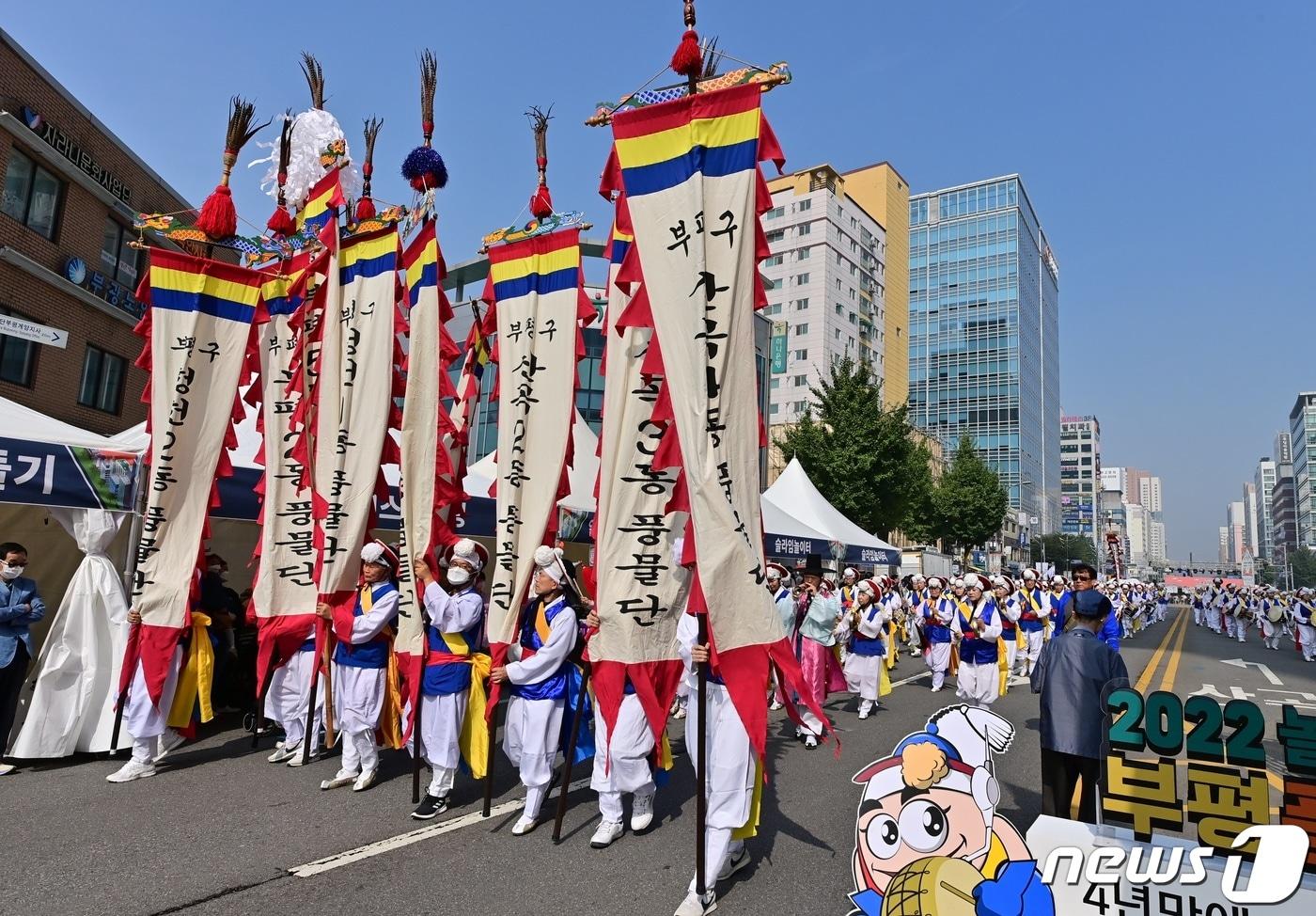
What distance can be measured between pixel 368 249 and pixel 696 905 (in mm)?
5951

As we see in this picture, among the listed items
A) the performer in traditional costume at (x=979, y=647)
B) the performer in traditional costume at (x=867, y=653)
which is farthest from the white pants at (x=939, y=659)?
the performer in traditional costume at (x=867, y=653)

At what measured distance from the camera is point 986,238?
271ft

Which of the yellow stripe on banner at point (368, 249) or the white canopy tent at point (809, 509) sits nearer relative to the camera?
the yellow stripe on banner at point (368, 249)

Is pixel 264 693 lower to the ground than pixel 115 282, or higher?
lower

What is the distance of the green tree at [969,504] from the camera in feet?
126

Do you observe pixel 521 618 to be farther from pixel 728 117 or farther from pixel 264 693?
pixel 728 117

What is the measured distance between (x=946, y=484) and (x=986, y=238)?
54196mm

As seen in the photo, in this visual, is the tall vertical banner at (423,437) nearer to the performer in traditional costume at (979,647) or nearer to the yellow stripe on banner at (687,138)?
the yellow stripe on banner at (687,138)

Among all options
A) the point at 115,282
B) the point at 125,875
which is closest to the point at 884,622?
the point at 125,875

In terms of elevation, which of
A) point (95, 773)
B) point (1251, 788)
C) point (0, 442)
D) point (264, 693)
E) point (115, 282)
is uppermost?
point (115, 282)

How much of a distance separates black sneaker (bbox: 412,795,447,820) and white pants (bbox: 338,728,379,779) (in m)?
0.71

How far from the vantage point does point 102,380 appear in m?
16.9

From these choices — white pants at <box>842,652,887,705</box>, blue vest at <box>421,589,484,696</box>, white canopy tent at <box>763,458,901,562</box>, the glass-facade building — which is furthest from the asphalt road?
the glass-facade building

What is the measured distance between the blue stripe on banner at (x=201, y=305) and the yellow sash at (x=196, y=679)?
9.13 feet
